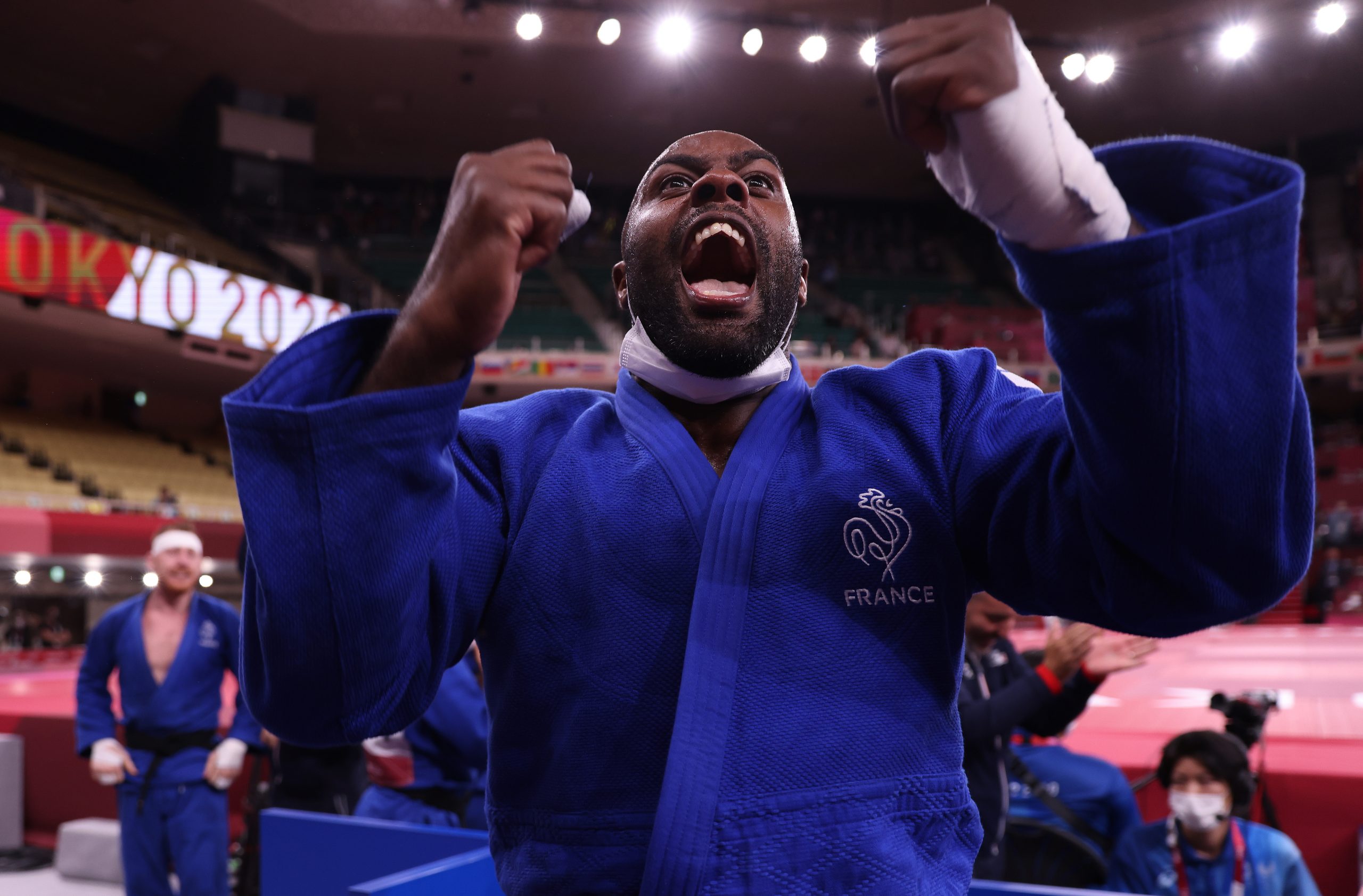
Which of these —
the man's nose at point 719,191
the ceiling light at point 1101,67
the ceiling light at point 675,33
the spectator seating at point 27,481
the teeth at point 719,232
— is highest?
the ceiling light at point 675,33

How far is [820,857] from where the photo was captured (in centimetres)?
79

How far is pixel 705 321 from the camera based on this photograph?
96cm

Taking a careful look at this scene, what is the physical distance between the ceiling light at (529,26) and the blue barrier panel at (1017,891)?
1364 centimetres

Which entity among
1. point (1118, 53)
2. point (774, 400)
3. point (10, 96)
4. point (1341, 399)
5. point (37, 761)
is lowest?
point (37, 761)

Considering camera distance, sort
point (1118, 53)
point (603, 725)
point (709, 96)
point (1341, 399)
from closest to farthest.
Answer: point (603, 725)
point (1118, 53)
point (709, 96)
point (1341, 399)

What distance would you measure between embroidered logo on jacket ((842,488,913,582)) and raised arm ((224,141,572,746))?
33 cm

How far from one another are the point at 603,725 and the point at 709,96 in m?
17.5

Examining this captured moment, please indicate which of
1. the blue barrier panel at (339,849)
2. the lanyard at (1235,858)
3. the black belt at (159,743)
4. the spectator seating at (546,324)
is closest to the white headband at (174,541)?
the black belt at (159,743)

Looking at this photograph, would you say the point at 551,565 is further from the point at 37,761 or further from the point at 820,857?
the point at 37,761

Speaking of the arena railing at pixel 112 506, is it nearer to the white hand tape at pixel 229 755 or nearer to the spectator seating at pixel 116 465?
the spectator seating at pixel 116 465

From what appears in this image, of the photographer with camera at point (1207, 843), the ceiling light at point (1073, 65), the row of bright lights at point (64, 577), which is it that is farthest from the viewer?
the ceiling light at point (1073, 65)

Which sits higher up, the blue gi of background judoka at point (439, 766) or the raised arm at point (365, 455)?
the raised arm at point (365, 455)

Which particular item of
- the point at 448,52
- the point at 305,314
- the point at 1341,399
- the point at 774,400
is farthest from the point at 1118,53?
the point at 774,400

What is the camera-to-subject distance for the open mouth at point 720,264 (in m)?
0.96
